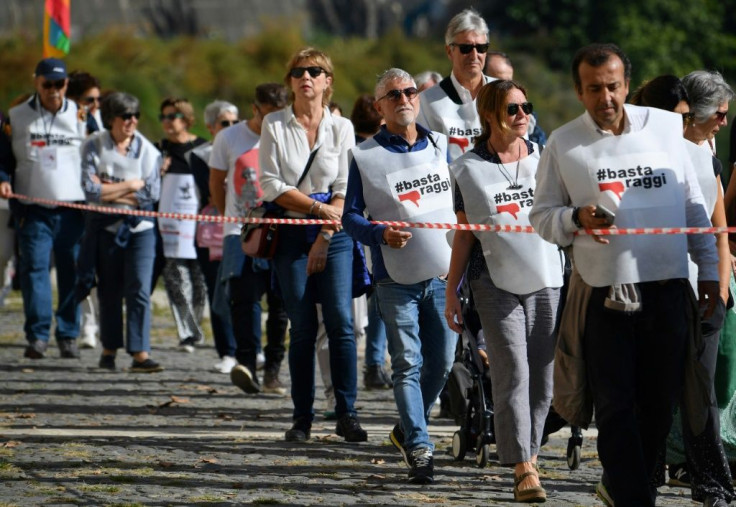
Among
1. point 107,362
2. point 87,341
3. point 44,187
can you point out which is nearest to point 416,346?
point 107,362

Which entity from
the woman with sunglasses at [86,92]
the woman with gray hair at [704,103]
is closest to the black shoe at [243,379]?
the woman with sunglasses at [86,92]

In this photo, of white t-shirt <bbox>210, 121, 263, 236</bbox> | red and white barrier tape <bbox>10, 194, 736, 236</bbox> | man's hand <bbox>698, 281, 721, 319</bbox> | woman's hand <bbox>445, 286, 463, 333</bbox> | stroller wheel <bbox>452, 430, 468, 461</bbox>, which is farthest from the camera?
white t-shirt <bbox>210, 121, 263, 236</bbox>

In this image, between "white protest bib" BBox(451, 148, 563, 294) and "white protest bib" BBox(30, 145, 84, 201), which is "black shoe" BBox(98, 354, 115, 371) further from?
"white protest bib" BBox(451, 148, 563, 294)

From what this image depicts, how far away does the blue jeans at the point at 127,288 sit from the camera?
11438 millimetres

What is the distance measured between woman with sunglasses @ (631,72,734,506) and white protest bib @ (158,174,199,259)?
636 centimetres

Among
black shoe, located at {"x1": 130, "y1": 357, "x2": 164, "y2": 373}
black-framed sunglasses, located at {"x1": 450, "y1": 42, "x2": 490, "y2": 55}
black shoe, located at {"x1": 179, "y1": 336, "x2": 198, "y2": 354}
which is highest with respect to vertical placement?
black-framed sunglasses, located at {"x1": 450, "y1": 42, "x2": 490, "y2": 55}

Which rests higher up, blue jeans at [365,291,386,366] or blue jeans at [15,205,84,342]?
blue jeans at [15,205,84,342]

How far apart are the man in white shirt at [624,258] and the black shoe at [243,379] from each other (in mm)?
4547

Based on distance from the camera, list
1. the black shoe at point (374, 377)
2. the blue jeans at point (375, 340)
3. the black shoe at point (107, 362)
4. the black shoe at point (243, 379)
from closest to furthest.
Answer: the black shoe at point (243, 379) < the blue jeans at point (375, 340) < the black shoe at point (374, 377) < the black shoe at point (107, 362)

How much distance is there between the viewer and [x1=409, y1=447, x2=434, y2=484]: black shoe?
7.04 metres

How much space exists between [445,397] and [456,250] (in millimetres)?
2375

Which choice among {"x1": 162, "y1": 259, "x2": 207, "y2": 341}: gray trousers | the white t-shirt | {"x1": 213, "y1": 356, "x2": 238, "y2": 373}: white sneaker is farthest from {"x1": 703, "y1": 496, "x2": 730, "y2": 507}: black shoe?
{"x1": 162, "y1": 259, "x2": 207, "y2": 341}: gray trousers

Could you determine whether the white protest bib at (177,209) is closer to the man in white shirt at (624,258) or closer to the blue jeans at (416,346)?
the blue jeans at (416,346)

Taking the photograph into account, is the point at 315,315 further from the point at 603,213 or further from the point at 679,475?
the point at 603,213
